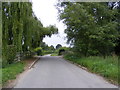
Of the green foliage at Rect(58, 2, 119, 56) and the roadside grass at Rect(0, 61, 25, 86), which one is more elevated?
the green foliage at Rect(58, 2, 119, 56)

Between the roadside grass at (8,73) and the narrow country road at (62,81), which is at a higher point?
the roadside grass at (8,73)

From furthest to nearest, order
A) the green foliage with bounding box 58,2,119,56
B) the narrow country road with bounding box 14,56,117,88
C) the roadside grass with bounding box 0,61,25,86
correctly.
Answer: the green foliage with bounding box 58,2,119,56, the roadside grass with bounding box 0,61,25,86, the narrow country road with bounding box 14,56,117,88

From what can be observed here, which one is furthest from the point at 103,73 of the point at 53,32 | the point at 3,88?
the point at 53,32

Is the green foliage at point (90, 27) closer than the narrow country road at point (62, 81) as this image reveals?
No

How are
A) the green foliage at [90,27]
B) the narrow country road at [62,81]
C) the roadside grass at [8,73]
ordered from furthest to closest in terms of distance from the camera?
1. the green foliage at [90,27]
2. the roadside grass at [8,73]
3. the narrow country road at [62,81]

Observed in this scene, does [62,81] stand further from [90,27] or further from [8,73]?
[90,27]

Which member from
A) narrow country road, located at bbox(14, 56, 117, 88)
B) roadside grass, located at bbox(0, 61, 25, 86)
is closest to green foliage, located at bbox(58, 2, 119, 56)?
narrow country road, located at bbox(14, 56, 117, 88)

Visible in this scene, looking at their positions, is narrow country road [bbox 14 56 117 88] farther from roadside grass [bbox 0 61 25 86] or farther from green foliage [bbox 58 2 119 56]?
green foliage [bbox 58 2 119 56]

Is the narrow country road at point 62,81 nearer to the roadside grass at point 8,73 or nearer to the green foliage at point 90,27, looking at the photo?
the roadside grass at point 8,73

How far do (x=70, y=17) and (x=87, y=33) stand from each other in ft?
8.60

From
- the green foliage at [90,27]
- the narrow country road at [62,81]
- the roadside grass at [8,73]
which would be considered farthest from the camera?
the green foliage at [90,27]

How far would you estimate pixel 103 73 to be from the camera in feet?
28.6

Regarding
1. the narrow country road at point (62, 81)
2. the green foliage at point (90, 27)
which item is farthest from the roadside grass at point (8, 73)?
the green foliage at point (90, 27)

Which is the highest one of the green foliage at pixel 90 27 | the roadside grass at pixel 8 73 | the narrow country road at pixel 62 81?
the green foliage at pixel 90 27
